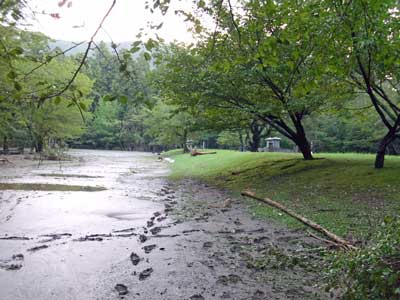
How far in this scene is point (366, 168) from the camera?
1195 cm

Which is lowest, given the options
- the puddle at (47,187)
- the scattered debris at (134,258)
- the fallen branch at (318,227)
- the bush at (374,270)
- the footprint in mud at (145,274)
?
the footprint in mud at (145,274)

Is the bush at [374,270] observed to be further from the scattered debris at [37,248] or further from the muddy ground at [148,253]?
the scattered debris at [37,248]

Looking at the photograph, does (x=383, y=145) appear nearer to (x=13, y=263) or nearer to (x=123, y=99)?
(x=13, y=263)

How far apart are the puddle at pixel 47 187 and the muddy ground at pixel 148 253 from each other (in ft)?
7.87

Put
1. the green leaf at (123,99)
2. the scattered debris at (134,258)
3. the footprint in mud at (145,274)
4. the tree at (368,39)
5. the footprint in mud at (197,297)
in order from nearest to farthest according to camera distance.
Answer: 1. the green leaf at (123,99)
2. the footprint in mud at (197,297)
3. the footprint in mud at (145,274)
4. the scattered debris at (134,258)
5. the tree at (368,39)

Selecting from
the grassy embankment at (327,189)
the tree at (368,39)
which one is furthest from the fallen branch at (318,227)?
the tree at (368,39)

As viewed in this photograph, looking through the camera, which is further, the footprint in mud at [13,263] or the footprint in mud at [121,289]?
the footprint in mud at [13,263]

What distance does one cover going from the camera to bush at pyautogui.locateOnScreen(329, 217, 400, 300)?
2.51 metres

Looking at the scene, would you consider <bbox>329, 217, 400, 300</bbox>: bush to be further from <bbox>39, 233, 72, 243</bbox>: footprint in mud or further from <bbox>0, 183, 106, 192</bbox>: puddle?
<bbox>0, 183, 106, 192</bbox>: puddle

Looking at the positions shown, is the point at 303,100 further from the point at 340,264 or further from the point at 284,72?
the point at 340,264

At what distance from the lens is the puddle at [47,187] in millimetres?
12012

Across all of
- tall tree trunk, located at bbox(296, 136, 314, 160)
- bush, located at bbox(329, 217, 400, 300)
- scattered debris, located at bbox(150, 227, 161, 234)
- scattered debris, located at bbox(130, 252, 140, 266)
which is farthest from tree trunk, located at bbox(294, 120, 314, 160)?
bush, located at bbox(329, 217, 400, 300)

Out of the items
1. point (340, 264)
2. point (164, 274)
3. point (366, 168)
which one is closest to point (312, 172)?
point (366, 168)

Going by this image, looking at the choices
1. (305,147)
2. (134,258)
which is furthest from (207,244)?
(305,147)
